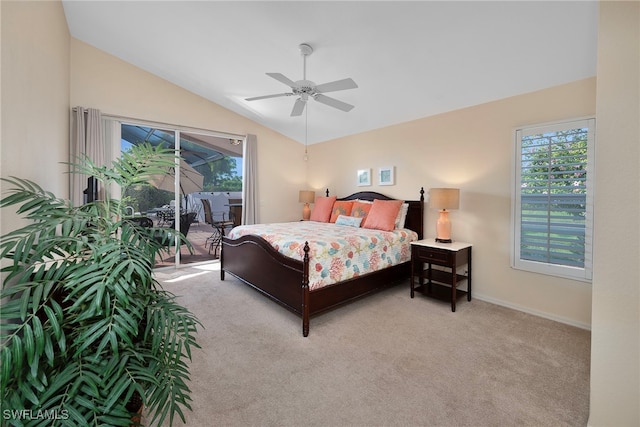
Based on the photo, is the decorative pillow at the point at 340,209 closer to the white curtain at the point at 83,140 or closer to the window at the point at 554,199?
the window at the point at 554,199

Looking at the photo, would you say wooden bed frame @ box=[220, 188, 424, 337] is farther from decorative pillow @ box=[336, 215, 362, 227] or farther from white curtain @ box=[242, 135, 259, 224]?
white curtain @ box=[242, 135, 259, 224]

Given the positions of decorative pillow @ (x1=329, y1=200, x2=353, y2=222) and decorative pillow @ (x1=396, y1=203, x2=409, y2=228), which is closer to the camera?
decorative pillow @ (x1=396, y1=203, x2=409, y2=228)

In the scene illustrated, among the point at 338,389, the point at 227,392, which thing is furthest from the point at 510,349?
the point at 227,392

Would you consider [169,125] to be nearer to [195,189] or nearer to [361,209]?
[195,189]

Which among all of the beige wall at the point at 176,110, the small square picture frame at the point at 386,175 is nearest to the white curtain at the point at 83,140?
the beige wall at the point at 176,110

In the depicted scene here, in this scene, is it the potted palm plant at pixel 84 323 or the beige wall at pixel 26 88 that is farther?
the beige wall at pixel 26 88

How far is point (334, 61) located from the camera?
3113 mm

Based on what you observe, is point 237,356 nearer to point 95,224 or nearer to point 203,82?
point 95,224

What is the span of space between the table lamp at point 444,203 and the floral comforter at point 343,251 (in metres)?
0.48

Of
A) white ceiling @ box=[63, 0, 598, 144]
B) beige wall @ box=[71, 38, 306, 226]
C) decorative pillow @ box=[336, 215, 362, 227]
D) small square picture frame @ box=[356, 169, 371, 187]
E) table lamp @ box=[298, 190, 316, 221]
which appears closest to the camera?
white ceiling @ box=[63, 0, 598, 144]

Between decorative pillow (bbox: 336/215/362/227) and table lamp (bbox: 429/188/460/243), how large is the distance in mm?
1185

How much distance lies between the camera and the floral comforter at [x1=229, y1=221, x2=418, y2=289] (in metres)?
2.72

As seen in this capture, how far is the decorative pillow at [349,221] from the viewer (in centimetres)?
424

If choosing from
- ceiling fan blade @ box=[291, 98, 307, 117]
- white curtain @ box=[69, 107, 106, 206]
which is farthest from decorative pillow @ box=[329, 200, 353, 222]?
white curtain @ box=[69, 107, 106, 206]
